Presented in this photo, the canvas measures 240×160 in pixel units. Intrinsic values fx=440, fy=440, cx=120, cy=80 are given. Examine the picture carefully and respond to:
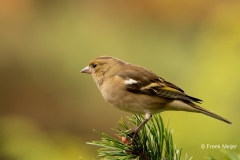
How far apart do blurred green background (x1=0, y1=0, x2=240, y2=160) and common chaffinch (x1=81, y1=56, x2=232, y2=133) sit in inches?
11.7

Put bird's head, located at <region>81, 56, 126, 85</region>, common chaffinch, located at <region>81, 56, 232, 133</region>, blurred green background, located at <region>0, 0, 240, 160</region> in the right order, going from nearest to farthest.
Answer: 1. common chaffinch, located at <region>81, 56, 232, 133</region>
2. bird's head, located at <region>81, 56, 126, 85</region>
3. blurred green background, located at <region>0, 0, 240, 160</region>

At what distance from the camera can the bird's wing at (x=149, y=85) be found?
1.33 meters

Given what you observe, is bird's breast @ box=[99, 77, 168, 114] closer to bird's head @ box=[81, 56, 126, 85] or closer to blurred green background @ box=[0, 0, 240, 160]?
bird's head @ box=[81, 56, 126, 85]

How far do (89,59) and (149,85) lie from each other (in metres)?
1.83

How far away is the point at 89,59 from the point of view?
316cm

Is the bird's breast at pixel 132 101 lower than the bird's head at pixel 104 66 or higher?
lower

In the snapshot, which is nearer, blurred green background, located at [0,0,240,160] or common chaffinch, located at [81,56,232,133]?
common chaffinch, located at [81,56,232,133]

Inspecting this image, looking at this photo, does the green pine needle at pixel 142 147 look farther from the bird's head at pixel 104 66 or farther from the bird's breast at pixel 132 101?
the bird's head at pixel 104 66

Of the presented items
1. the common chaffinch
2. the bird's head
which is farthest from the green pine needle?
the bird's head

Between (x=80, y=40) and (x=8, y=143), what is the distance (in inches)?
52.6

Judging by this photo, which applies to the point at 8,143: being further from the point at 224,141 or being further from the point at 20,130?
the point at 224,141

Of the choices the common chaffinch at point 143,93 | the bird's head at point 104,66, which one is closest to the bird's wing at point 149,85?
the common chaffinch at point 143,93

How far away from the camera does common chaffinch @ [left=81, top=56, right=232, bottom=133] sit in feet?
4.26

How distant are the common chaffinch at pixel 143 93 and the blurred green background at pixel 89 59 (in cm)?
30
